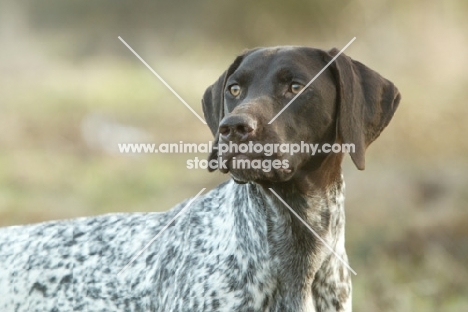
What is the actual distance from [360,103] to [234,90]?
692mm

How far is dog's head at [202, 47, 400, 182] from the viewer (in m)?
5.01

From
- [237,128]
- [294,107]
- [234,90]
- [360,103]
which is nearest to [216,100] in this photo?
[234,90]

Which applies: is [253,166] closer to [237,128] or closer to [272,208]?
[237,128]

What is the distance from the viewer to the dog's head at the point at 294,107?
16.4 feet

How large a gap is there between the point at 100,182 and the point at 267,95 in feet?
24.3

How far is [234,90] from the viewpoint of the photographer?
5527 millimetres

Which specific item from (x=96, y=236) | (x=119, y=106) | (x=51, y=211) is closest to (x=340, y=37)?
(x=119, y=106)

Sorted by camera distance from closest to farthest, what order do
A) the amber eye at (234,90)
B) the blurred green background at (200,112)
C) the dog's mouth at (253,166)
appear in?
1. the dog's mouth at (253,166)
2. the amber eye at (234,90)
3. the blurred green background at (200,112)

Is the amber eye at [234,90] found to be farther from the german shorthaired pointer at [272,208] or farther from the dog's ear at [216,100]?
the dog's ear at [216,100]

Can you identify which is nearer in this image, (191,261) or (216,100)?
(191,261)

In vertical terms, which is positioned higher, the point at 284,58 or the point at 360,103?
the point at 284,58

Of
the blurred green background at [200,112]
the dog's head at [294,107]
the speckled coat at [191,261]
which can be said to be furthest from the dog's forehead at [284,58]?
the blurred green background at [200,112]

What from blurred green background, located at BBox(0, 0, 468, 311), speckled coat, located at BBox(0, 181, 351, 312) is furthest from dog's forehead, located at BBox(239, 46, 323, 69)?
blurred green background, located at BBox(0, 0, 468, 311)

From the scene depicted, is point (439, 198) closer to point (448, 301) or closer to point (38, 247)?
point (448, 301)
